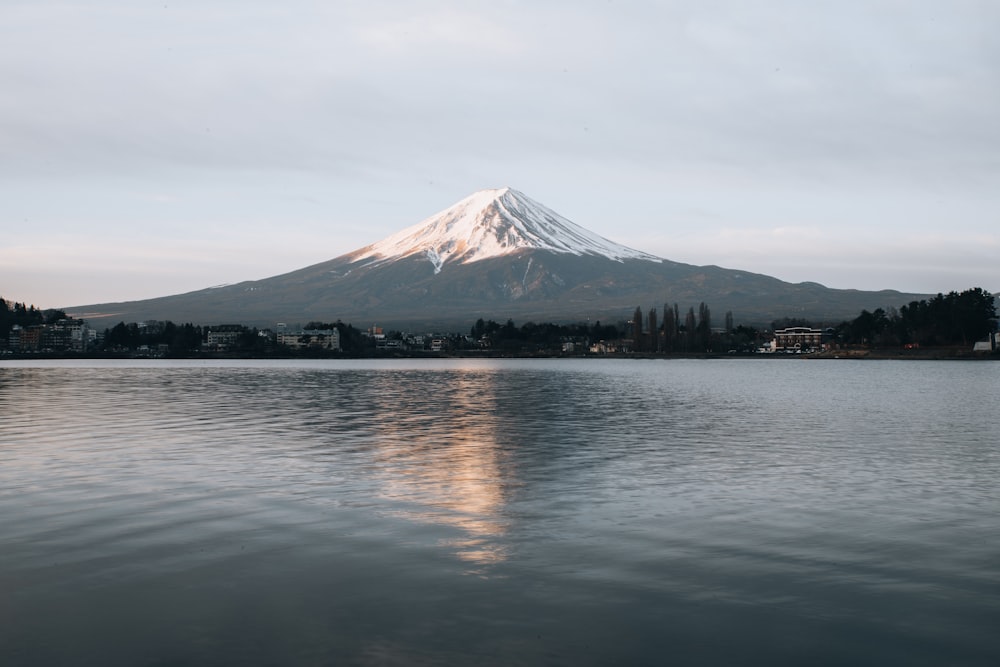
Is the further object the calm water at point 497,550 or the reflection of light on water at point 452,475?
the reflection of light on water at point 452,475

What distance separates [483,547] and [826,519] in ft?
30.7

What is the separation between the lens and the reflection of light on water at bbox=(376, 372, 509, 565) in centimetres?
2084

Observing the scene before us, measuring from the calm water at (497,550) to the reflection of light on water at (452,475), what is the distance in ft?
0.52

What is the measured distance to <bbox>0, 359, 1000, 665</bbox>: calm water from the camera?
13297 millimetres

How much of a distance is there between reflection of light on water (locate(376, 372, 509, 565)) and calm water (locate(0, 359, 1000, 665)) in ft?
0.52

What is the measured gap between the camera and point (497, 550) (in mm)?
19078

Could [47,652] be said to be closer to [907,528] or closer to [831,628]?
[831,628]

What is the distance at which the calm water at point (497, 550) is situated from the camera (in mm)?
13297

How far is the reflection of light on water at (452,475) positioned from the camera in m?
20.8

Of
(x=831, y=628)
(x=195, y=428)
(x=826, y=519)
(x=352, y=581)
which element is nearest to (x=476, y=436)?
(x=195, y=428)

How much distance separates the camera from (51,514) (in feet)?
75.7

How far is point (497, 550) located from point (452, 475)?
1159cm

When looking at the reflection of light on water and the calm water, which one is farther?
the reflection of light on water

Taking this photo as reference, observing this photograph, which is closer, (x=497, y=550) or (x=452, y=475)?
(x=497, y=550)
